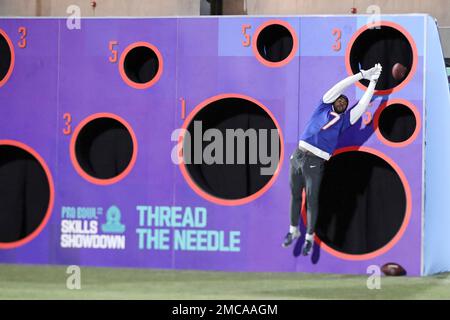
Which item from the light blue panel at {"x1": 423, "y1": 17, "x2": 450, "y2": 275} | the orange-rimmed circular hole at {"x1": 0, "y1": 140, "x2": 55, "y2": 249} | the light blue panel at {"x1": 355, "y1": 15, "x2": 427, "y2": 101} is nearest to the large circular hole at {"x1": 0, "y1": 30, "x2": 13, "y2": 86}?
the orange-rimmed circular hole at {"x1": 0, "y1": 140, "x2": 55, "y2": 249}

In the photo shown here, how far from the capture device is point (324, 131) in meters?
10.5

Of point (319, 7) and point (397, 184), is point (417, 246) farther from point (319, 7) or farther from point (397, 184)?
point (319, 7)

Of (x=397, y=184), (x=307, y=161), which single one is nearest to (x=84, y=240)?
(x=307, y=161)

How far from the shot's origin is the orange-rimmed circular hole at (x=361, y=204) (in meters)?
10.6

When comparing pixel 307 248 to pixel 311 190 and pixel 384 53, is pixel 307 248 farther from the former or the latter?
pixel 384 53

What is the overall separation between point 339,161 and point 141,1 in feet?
16.9

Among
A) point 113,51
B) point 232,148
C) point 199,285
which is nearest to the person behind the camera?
point 199,285

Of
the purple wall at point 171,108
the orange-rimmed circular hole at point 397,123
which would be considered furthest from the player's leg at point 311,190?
the orange-rimmed circular hole at point 397,123

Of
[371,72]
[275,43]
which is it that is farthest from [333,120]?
[275,43]

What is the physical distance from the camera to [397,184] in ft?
34.7

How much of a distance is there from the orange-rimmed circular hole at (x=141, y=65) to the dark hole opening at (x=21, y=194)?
140 cm

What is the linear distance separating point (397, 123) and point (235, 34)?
6.21 feet

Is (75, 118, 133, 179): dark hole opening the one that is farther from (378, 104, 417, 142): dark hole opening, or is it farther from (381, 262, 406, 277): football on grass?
(381, 262, 406, 277): football on grass

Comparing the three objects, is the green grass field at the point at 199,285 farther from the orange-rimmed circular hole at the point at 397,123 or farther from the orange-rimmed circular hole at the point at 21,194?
the orange-rimmed circular hole at the point at 397,123
